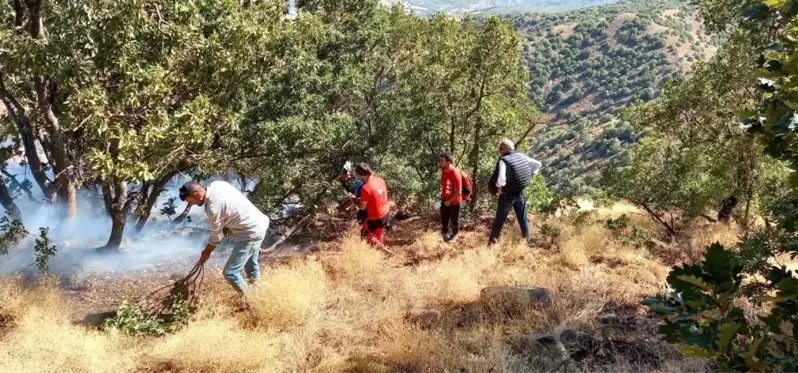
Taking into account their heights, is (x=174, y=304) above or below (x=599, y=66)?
above

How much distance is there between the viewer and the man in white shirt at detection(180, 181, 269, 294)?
560cm

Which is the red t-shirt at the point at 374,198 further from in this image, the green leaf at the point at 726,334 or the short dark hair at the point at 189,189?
the green leaf at the point at 726,334

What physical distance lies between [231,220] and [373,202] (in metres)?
2.62

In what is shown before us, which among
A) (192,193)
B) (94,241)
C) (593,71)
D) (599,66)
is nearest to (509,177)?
(192,193)

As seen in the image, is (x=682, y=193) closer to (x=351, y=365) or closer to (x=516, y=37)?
(x=516, y=37)

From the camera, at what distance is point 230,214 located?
18.7 feet

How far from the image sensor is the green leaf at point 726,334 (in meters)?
1.95

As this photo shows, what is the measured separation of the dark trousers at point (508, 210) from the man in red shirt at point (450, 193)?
76 cm

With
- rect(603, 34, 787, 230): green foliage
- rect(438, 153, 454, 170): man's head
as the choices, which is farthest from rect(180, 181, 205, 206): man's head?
rect(603, 34, 787, 230): green foliage

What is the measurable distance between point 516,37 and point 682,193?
12.4 ft

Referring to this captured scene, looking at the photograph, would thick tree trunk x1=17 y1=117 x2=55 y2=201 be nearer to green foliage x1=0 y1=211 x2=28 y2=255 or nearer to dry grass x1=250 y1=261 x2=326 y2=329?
green foliage x1=0 y1=211 x2=28 y2=255

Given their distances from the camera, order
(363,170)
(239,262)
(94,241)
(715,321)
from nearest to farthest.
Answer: (715,321) → (239,262) → (363,170) → (94,241)

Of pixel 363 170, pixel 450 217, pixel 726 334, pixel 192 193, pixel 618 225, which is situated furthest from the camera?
pixel 618 225

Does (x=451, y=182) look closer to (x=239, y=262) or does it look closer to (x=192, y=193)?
(x=239, y=262)
